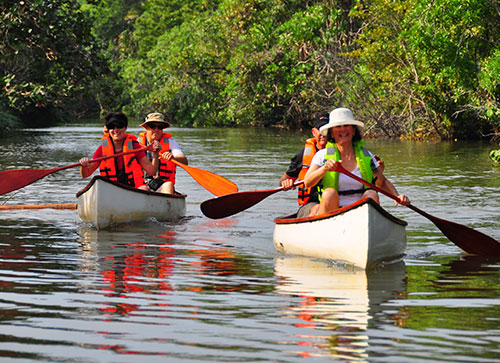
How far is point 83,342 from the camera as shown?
4844 mm

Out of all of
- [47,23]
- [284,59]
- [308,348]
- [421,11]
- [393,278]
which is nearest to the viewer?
[308,348]

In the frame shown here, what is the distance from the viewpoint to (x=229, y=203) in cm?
1030

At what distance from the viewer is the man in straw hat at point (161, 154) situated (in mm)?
11217

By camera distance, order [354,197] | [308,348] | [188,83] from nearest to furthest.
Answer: [308,348]
[354,197]
[188,83]

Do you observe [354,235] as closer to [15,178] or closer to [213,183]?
[213,183]

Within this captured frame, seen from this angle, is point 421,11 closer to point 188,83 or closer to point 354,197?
point 354,197

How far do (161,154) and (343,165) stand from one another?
409 cm

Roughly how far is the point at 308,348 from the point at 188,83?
42.3 m

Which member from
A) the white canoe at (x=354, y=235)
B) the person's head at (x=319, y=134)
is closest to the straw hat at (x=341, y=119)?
the white canoe at (x=354, y=235)

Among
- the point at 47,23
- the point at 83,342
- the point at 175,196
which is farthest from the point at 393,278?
the point at 47,23

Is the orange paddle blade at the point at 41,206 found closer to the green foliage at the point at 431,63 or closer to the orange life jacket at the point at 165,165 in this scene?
the orange life jacket at the point at 165,165

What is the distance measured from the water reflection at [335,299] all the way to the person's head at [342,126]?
1.09 meters

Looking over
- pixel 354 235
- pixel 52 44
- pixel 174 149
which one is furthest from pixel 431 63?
pixel 354 235

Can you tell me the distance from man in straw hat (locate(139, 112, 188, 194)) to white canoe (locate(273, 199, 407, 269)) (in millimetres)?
3361
